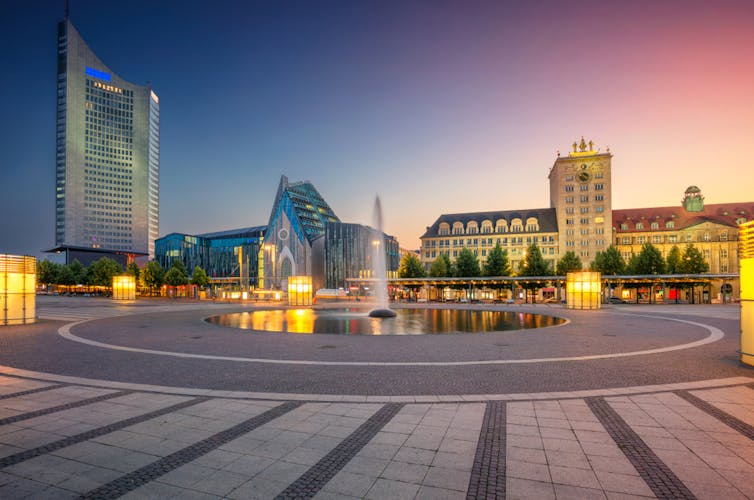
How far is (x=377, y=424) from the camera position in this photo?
7.81m

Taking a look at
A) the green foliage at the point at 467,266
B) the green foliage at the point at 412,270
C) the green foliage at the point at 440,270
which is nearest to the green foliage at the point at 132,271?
the green foliage at the point at 412,270

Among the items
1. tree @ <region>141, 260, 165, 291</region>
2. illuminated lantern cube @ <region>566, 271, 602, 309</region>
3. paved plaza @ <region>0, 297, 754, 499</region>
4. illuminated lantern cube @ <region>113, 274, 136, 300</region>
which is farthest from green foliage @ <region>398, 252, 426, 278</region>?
paved plaza @ <region>0, 297, 754, 499</region>

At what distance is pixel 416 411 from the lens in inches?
338

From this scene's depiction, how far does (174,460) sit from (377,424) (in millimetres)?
3420

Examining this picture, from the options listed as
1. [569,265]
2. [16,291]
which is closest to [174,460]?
[16,291]

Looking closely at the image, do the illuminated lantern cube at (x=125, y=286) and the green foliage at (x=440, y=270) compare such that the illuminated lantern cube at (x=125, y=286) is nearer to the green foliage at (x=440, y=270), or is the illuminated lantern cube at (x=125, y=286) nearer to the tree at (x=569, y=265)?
the green foliage at (x=440, y=270)

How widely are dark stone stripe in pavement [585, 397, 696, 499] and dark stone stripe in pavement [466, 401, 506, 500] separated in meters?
1.82

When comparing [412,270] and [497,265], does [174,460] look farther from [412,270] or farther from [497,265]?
[412,270]

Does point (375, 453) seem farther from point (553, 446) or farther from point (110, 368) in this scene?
point (110, 368)

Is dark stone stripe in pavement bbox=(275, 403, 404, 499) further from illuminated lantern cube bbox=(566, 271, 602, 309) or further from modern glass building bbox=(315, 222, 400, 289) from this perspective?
modern glass building bbox=(315, 222, 400, 289)

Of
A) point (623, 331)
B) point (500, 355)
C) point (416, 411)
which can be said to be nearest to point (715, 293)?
point (623, 331)

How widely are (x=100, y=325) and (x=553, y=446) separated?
27905mm

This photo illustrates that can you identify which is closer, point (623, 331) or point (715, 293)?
point (623, 331)

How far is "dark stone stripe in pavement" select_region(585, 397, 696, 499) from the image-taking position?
17.1ft
